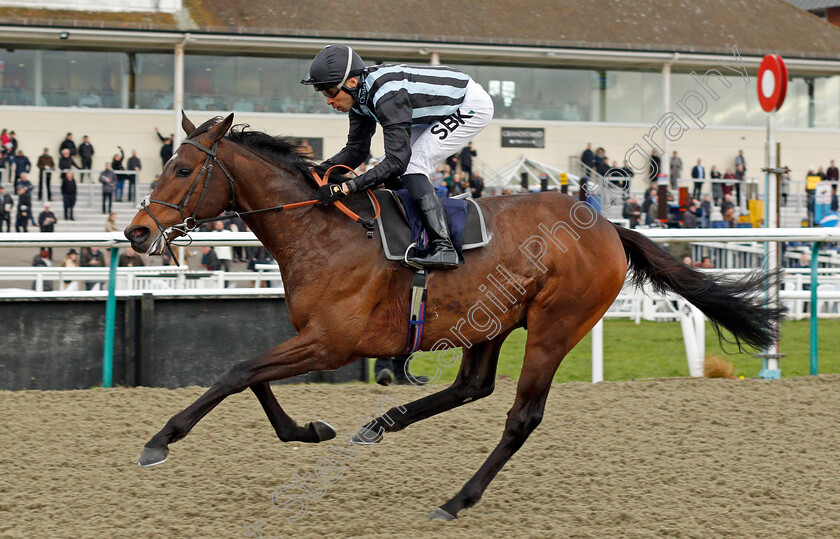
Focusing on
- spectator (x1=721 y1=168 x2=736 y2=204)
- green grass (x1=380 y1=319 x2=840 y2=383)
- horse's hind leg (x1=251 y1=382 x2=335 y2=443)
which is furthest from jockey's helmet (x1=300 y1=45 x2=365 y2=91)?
spectator (x1=721 y1=168 x2=736 y2=204)

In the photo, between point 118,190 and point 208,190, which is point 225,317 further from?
point 118,190

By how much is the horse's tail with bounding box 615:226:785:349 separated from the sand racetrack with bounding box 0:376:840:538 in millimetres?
555

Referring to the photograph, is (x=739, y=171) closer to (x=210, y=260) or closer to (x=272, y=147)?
(x=210, y=260)

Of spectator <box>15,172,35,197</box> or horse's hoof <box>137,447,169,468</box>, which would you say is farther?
spectator <box>15,172,35,197</box>

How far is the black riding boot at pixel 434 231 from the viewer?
3715mm

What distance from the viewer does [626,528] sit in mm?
3348

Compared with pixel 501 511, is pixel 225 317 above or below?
above

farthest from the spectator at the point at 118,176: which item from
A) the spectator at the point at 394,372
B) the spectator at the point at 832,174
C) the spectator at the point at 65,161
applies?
the spectator at the point at 832,174

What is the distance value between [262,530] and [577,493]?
1272 millimetres

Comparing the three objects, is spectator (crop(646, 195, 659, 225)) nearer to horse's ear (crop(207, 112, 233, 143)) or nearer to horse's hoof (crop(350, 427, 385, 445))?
horse's hoof (crop(350, 427, 385, 445))

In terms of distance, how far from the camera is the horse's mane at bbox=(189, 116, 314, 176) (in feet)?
12.6

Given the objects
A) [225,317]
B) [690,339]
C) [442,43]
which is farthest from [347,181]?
[442,43]

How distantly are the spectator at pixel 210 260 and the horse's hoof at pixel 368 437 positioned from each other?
639cm

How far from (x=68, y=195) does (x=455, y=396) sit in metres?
13.9
